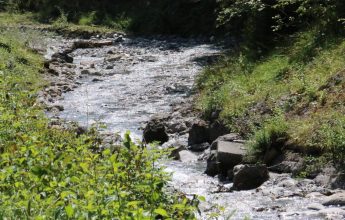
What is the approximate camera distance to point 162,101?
1788 cm

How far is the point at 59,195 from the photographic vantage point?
199 inches

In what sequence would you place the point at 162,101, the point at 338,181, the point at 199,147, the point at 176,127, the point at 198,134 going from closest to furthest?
1. the point at 338,181
2. the point at 199,147
3. the point at 198,134
4. the point at 176,127
5. the point at 162,101

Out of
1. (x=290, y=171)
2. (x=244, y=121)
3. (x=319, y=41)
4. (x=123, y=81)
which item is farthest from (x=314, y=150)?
(x=123, y=81)

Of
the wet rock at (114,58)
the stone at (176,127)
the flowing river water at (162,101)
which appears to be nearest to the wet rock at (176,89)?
the flowing river water at (162,101)

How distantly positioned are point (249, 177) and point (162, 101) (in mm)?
8172

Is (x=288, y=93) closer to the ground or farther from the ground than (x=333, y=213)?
farther from the ground

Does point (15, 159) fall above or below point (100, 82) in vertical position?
above

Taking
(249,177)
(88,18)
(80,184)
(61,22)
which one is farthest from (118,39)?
(80,184)

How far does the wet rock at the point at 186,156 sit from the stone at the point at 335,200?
12.9 feet

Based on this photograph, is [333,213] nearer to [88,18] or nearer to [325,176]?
[325,176]

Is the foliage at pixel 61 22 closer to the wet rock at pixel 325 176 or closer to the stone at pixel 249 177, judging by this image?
the stone at pixel 249 177

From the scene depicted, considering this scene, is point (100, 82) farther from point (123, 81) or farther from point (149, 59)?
point (149, 59)

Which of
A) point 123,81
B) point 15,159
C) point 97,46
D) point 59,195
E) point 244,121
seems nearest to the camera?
point 59,195

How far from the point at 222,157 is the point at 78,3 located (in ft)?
111
